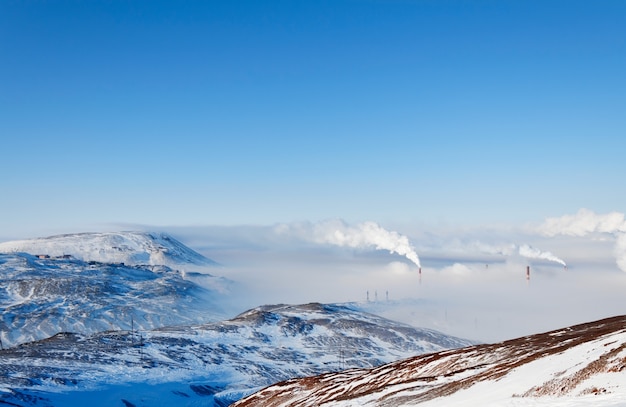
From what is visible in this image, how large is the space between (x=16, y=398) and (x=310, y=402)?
11674cm

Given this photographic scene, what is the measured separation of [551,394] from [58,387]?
173 meters

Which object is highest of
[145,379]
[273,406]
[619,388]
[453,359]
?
[619,388]

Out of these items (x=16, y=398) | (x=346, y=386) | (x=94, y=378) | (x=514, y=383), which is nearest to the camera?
(x=514, y=383)

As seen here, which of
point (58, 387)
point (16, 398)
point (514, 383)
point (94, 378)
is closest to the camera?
point (514, 383)

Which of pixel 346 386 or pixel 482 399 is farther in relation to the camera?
pixel 346 386

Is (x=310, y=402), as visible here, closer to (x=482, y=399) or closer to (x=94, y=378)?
(x=482, y=399)

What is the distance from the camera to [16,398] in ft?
505

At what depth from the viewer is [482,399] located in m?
43.0

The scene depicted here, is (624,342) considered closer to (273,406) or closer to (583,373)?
(583,373)

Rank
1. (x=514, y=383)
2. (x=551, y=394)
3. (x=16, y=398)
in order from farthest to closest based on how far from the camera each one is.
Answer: (x=16, y=398)
(x=514, y=383)
(x=551, y=394)

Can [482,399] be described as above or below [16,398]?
above

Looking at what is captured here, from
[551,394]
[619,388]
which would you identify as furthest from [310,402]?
[619,388]

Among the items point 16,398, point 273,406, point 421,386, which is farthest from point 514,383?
point 16,398

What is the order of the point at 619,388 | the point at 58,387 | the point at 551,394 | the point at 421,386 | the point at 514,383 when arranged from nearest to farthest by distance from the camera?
1. the point at 619,388
2. the point at 551,394
3. the point at 514,383
4. the point at 421,386
5. the point at 58,387
